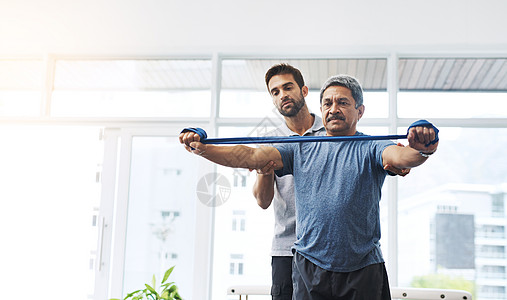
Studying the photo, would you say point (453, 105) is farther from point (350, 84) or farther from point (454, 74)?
point (350, 84)

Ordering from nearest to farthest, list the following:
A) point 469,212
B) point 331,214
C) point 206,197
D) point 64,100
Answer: point 331,214
point 469,212
point 206,197
point 64,100

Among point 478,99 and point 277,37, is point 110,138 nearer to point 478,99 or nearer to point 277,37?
point 277,37

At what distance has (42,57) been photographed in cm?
434

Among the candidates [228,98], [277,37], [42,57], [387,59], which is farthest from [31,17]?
[387,59]

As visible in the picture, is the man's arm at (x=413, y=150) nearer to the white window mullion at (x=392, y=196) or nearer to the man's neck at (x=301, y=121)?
the man's neck at (x=301, y=121)

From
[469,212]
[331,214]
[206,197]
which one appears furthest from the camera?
[206,197]

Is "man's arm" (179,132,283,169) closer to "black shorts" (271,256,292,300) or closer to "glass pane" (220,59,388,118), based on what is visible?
"black shorts" (271,256,292,300)

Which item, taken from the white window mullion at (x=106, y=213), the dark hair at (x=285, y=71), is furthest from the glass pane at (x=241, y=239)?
the dark hair at (x=285, y=71)

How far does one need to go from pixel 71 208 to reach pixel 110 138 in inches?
26.8

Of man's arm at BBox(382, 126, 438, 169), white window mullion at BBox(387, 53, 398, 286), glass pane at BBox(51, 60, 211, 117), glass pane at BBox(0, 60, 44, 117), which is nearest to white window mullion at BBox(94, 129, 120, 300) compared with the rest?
glass pane at BBox(51, 60, 211, 117)

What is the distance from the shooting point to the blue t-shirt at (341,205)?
163cm

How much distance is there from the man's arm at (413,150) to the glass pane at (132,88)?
8.69 feet

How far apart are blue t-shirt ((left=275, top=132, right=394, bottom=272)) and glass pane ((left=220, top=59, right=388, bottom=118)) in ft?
7.44

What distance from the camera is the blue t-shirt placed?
163 cm
